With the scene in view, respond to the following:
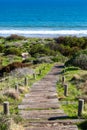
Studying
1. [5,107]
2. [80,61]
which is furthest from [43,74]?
[5,107]

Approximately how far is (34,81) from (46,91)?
12.8ft

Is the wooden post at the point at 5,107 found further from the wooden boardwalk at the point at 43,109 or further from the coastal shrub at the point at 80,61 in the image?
the coastal shrub at the point at 80,61

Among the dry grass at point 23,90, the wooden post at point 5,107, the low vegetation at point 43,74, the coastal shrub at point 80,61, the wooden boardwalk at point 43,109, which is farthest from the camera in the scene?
the coastal shrub at point 80,61

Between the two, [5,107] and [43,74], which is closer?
[5,107]

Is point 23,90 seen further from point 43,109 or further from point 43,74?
point 43,74

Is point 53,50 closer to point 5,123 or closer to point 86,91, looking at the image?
point 86,91

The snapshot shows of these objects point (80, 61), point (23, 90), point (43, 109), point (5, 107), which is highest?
point (80, 61)

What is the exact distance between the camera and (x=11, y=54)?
4484cm

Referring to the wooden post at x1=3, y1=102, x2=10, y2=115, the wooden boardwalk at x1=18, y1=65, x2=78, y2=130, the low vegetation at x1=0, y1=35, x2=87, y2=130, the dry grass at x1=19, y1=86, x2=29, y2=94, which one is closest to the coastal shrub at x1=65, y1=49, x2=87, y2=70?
the low vegetation at x1=0, y1=35, x2=87, y2=130

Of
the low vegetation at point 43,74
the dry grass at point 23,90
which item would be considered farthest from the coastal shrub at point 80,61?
the dry grass at point 23,90

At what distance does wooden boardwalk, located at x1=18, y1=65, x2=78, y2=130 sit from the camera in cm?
1302

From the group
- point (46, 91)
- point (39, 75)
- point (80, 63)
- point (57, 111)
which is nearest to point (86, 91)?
point (46, 91)

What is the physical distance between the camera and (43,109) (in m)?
15.9

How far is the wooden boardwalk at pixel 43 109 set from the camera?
42.7 feet
